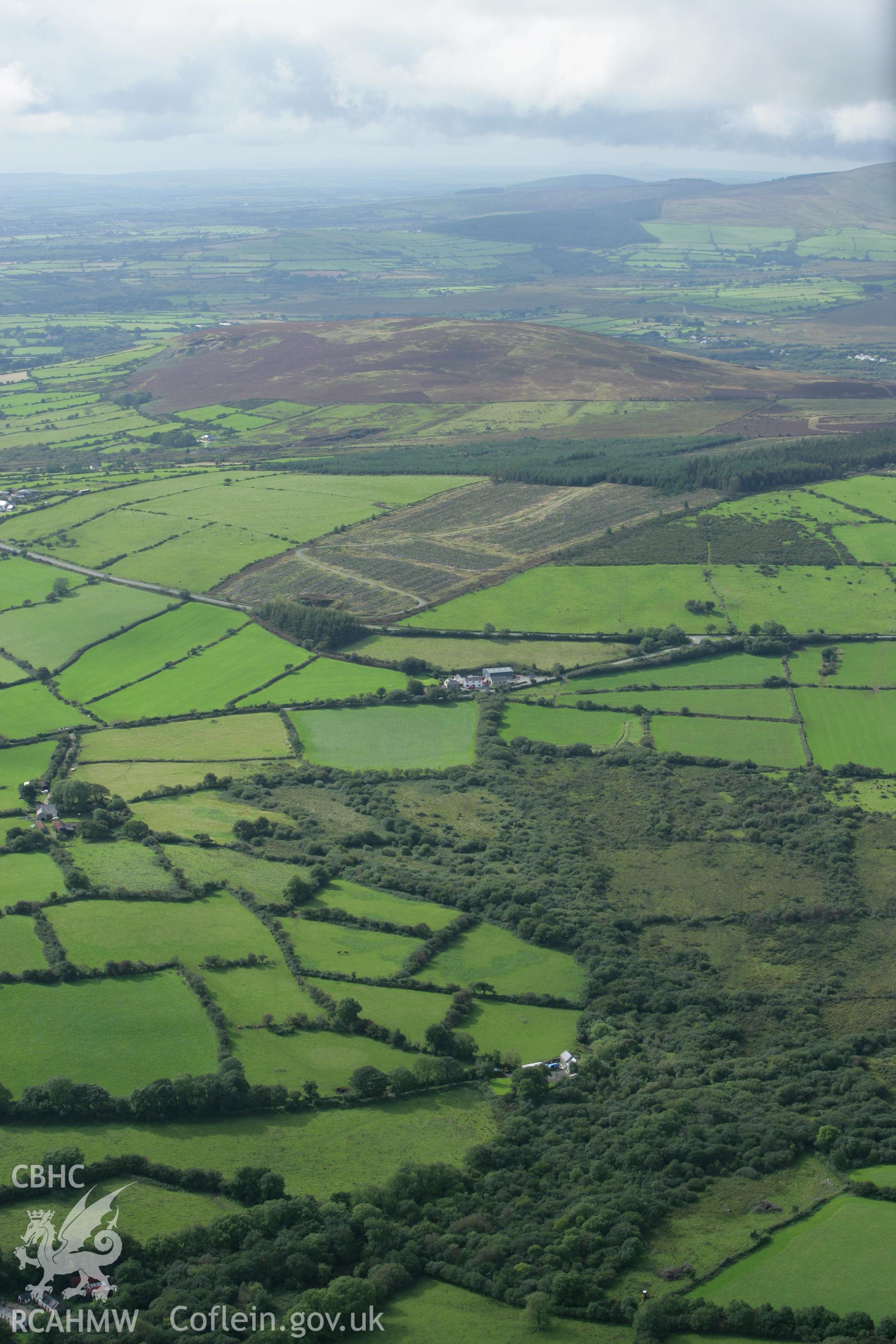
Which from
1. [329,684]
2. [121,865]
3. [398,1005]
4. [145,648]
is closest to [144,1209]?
[398,1005]

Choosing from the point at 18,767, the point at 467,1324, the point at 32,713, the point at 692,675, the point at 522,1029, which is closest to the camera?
the point at 467,1324

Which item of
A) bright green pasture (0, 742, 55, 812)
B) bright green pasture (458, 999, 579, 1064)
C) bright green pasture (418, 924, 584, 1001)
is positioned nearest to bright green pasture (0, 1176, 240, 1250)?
bright green pasture (458, 999, 579, 1064)

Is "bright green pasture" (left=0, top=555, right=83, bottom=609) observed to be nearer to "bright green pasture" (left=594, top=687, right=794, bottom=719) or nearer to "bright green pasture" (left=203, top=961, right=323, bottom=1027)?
"bright green pasture" (left=594, top=687, right=794, bottom=719)

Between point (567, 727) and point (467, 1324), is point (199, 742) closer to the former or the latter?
point (567, 727)

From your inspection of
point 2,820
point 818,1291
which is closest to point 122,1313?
point 818,1291

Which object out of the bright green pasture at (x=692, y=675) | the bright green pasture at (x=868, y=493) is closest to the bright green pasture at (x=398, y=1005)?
the bright green pasture at (x=692, y=675)

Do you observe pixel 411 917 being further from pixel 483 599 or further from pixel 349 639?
pixel 483 599
